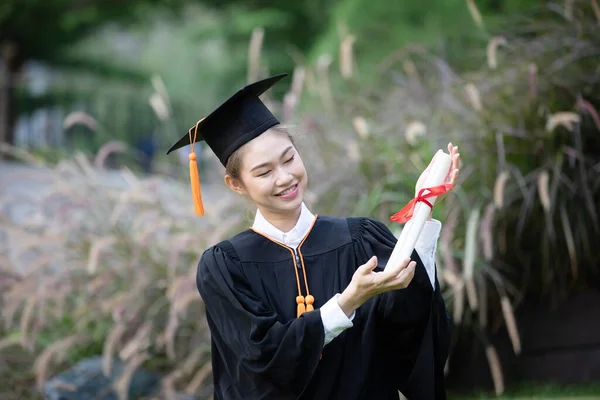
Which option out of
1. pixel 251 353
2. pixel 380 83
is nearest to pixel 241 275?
pixel 251 353

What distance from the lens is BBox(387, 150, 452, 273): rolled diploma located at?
7.43 feet

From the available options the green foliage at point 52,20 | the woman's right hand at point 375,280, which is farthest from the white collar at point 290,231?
the green foliage at point 52,20

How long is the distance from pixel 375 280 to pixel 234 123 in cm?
73

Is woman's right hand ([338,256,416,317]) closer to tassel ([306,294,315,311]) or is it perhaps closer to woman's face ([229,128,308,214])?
tassel ([306,294,315,311])

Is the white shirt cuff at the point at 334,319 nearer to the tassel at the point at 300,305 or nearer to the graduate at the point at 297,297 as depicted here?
the graduate at the point at 297,297

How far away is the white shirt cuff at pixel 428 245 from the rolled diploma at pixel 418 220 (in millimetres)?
105

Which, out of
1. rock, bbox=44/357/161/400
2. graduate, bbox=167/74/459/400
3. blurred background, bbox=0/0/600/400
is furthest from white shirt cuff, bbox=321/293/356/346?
rock, bbox=44/357/161/400

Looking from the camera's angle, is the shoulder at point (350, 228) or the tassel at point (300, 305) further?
the shoulder at point (350, 228)

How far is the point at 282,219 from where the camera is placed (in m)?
2.59

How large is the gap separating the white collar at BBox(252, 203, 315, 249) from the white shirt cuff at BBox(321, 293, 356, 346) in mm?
297

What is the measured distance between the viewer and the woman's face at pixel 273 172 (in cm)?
248

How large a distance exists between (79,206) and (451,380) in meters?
2.74

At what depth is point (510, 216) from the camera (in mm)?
4719

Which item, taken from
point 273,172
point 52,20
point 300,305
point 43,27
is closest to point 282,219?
point 273,172
